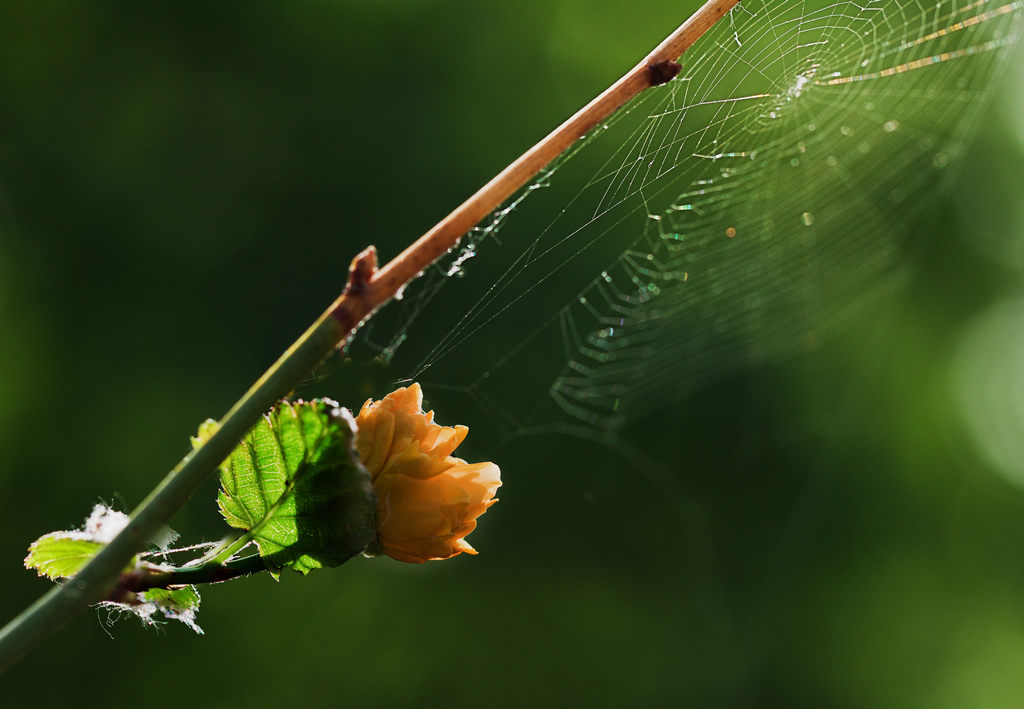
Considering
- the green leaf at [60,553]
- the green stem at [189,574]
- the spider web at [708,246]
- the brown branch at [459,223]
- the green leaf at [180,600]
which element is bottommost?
the green leaf at [180,600]

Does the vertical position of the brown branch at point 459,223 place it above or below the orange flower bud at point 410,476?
above

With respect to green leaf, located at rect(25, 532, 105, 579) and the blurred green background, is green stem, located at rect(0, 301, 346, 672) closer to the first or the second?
green leaf, located at rect(25, 532, 105, 579)

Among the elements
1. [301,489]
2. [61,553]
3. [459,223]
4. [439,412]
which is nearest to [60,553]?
[61,553]

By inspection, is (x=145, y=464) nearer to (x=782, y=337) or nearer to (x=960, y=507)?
(x=782, y=337)

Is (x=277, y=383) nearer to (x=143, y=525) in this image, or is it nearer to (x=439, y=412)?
(x=143, y=525)

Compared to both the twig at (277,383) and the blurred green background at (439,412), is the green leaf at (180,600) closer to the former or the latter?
the twig at (277,383)

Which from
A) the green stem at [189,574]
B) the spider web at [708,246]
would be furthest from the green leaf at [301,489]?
the spider web at [708,246]
